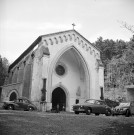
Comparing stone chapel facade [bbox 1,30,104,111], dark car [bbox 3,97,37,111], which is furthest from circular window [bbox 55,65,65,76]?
dark car [bbox 3,97,37,111]

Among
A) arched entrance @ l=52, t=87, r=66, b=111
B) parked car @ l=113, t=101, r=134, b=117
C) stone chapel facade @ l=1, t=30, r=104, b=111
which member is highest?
stone chapel facade @ l=1, t=30, r=104, b=111

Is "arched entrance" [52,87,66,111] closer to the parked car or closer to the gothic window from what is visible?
the gothic window

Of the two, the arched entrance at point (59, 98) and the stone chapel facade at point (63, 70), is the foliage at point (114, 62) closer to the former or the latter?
the stone chapel facade at point (63, 70)

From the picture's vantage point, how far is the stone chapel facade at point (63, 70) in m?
24.4

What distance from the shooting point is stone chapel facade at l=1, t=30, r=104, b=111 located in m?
24.4

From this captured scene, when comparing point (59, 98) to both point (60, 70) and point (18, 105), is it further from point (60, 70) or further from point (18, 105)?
point (18, 105)

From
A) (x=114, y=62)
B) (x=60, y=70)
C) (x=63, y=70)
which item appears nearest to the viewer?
(x=60, y=70)

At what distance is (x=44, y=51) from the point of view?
23.8m

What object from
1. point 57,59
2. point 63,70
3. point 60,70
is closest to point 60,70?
point 60,70

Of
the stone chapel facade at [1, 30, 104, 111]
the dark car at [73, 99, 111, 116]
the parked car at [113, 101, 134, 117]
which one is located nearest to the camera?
the parked car at [113, 101, 134, 117]

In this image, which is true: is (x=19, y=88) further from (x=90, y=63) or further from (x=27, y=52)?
(x=90, y=63)

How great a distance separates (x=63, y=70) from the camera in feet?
92.2

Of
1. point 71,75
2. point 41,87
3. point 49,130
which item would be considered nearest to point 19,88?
point 41,87

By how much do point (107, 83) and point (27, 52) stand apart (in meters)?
15.7
